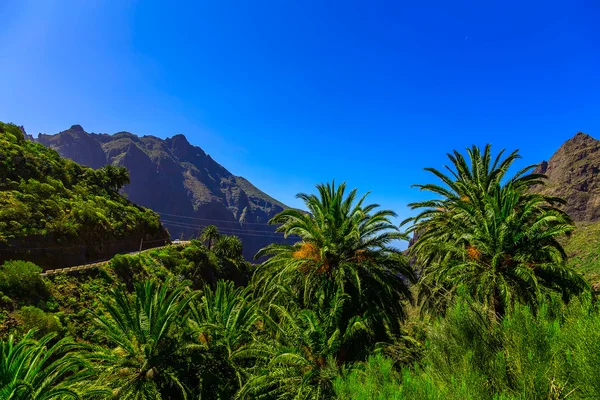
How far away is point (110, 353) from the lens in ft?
45.1

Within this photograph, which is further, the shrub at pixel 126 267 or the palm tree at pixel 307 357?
the shrub at pixel 126 267

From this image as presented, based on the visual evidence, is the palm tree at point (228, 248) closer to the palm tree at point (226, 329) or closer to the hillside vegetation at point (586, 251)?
the palm tree at point (226, 329)

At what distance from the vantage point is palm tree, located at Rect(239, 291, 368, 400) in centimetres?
1079

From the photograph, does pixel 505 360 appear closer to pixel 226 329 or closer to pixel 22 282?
pixel 226 329

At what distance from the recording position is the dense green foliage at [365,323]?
6.33 m

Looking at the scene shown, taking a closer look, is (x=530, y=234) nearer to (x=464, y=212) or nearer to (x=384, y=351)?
(x=464, y=212)

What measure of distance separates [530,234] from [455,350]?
7.60m

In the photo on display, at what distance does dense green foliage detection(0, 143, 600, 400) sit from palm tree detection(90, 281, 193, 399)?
0.17 ft

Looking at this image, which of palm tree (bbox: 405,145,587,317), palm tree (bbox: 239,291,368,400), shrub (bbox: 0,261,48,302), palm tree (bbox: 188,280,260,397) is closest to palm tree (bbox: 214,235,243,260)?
shrub (bbox: 0,261,48,302)

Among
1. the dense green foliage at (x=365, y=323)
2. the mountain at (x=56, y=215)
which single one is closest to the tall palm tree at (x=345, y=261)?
the dense green foliage at (x=365, y=323)

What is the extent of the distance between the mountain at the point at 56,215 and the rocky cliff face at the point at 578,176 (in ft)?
382

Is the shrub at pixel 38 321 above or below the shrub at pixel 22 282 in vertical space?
below

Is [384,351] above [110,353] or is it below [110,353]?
above

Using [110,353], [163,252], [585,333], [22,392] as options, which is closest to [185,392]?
[110,353]
